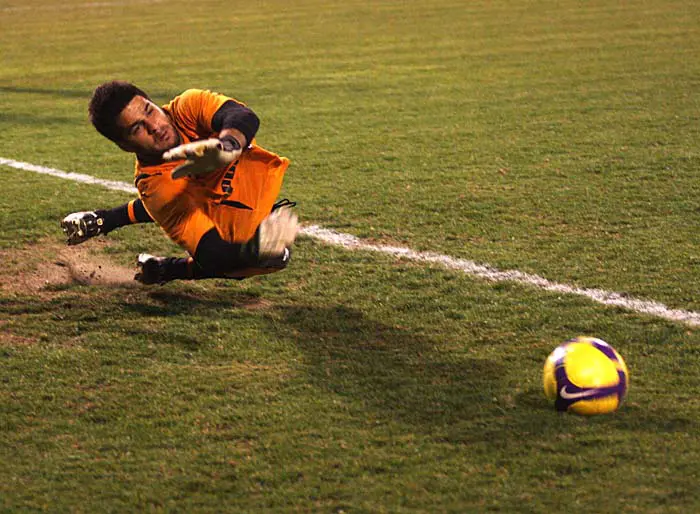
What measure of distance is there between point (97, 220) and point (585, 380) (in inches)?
107

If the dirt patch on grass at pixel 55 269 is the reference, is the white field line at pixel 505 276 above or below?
above

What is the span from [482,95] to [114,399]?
23.5 feet

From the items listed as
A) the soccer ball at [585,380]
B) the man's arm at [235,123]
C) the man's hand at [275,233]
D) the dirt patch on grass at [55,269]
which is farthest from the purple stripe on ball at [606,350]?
the dirt patch on grass at [55,269]

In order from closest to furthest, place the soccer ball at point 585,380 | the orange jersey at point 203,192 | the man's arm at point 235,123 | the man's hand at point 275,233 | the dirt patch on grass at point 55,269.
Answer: the soccer ball at point 585,380 → the man's arm at point 235,123 → the man's hand at point 275,233 → the orange jersey at point 203,192 → the dirt patch on grass at point 55,269

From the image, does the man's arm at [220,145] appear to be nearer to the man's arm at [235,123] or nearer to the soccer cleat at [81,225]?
the man's arm at [235,123]

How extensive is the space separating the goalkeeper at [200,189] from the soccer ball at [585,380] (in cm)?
155

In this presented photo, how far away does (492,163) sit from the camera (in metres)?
7.50

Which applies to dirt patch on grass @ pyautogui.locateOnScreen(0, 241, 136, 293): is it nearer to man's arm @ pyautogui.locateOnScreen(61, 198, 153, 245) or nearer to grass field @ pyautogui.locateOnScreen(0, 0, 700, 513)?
grass field @ pyautogui.locateOnScreen(0, 0, 700, 513)

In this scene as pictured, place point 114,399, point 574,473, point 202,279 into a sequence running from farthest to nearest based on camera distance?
point 202,279 → point 114,399 → point 574,473

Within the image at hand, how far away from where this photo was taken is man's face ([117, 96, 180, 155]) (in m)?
4.57

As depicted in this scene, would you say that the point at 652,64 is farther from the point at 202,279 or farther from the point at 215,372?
the point at 215,372

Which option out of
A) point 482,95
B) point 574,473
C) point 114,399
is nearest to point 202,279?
point 114,399

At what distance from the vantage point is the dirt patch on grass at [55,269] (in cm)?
529

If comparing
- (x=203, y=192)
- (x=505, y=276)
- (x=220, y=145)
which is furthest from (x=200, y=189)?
(x=505, y=276)
